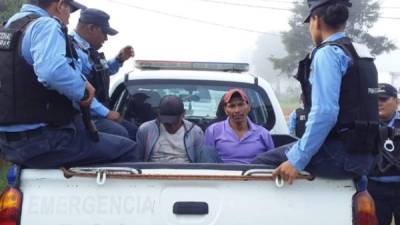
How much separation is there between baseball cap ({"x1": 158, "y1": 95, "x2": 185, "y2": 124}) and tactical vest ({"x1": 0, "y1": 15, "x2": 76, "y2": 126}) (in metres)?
1.18

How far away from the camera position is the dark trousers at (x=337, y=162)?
3.00 metres

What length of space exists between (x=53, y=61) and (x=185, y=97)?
7.84ft

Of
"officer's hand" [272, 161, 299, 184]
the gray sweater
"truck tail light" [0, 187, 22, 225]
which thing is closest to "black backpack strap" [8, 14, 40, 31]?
"truck tail light" [0, 187, 22, 225]

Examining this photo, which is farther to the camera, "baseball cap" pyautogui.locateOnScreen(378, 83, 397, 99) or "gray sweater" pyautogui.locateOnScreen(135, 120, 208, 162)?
"baseball cap" pyautogui.locateOnScreen(378, 83, 397, 99)

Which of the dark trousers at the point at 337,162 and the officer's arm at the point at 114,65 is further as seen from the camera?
the officer's arm at the point at 114,65

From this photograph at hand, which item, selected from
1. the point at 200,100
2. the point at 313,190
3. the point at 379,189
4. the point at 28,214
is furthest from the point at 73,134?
the point at 379,189

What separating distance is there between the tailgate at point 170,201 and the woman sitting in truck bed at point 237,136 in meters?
1.32

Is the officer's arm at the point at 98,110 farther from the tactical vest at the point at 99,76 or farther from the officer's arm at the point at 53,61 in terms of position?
the officer's arm at the point at 53,61

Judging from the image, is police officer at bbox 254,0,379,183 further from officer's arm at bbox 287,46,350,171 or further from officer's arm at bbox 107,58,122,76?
officer's arm at bbox 107,58,122,76

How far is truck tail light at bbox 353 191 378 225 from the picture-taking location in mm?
2883

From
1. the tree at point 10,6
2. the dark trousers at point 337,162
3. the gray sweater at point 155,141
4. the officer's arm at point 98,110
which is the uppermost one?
the tree at point 10,6

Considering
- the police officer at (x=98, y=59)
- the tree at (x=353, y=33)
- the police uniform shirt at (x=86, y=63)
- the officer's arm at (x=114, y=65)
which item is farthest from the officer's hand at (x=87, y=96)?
the tree at (x=353, y=33)

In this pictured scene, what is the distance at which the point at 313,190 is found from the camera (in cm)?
292

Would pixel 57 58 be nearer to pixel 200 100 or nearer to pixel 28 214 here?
pixel 28 214
